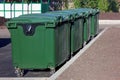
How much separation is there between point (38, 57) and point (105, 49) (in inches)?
213

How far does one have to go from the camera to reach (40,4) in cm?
3941

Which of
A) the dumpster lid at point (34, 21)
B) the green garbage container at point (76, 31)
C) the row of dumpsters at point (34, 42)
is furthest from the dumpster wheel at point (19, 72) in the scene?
the green garbage container at point (76, 31)

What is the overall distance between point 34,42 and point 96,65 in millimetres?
2112

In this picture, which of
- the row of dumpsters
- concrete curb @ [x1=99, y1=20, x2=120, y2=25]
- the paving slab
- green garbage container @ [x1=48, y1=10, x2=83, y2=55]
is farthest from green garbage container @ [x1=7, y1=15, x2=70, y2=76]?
concrete curb @ [x1=99, y1=20, x2=120, y2=25]

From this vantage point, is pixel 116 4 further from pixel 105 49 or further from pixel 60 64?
pixel 60 64

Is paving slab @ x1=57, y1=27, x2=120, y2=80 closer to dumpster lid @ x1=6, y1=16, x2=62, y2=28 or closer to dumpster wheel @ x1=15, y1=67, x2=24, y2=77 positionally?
dumpster wheel @ x1=15, y1=67, x2=24, y2=77

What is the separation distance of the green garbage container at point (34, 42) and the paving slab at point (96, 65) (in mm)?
642

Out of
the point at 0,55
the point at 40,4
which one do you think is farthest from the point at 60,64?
the point at 40,4

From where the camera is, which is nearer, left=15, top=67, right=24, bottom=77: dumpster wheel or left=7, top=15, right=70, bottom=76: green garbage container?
left=7, top=15, right=70, bottom=76: green garbage container

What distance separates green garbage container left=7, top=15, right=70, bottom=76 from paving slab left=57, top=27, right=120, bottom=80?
64 centimetres

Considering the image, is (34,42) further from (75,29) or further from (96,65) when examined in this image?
(75,29)

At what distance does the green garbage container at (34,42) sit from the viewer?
37.8ft

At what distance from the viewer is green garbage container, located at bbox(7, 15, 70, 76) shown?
11.5 meters

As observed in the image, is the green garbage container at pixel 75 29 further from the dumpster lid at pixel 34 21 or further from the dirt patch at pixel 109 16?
the dirt patch at pixel 109 16
